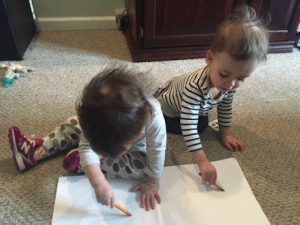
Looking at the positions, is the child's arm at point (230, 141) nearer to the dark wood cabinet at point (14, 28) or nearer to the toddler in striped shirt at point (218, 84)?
the toddler in striped shirt at point (218, 84)

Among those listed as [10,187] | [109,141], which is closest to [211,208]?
[109,141]

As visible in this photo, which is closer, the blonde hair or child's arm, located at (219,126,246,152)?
the blonde hair

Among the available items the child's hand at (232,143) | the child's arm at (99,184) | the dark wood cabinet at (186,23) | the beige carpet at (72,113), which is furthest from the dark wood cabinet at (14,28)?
the child's hand at (232,143)

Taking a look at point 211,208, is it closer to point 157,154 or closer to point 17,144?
point 157,154

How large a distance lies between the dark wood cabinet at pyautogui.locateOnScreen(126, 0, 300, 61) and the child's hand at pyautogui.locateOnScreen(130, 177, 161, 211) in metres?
0.71

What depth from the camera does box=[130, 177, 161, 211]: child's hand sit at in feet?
2.25

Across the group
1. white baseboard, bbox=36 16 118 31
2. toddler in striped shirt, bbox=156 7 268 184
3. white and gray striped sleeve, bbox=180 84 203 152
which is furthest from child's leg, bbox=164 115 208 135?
white baseboard, bbox=36 16 118 31

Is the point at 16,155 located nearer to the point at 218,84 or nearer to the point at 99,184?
the point at 99,184

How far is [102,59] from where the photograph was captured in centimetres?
131

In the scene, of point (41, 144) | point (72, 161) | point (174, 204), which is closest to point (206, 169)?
point (174, 204)

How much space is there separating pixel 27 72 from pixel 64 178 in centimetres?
62

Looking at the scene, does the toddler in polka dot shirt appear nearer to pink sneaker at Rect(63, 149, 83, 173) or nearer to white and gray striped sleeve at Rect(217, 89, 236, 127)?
pink sneaker at Rect(63, 149, 83, 173)

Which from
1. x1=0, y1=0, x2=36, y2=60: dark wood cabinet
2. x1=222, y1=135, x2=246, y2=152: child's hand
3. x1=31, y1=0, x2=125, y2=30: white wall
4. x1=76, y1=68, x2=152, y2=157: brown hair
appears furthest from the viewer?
x1=31, y1=0, x2=125, y2=30: white wall

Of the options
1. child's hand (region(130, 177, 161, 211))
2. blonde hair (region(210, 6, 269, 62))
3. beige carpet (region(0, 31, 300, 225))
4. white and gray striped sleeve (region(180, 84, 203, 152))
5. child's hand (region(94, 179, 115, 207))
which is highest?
blonde hair (region(210, 6, 269, 62))
